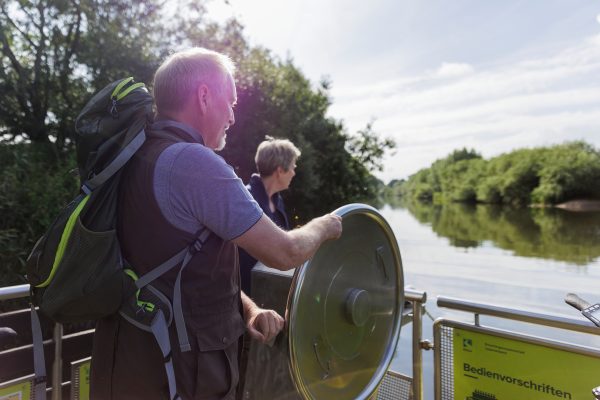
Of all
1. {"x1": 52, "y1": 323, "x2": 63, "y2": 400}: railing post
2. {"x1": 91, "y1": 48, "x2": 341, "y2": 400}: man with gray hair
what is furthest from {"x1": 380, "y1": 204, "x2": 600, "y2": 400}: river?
{"x1": 91, "y1": 48, "x2": 341, "y2": 400}: man with gray hair

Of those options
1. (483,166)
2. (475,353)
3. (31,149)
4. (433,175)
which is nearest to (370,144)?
(31,149)

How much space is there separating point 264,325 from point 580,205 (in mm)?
64966

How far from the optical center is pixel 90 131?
1366mm

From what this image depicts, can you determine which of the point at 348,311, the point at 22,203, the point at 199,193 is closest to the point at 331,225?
the point at 348,311

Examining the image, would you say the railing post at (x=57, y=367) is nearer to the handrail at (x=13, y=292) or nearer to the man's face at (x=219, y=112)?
the handrail at (x=13, y=292)

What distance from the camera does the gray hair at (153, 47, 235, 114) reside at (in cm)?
150

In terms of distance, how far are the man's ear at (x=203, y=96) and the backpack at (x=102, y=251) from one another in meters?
0.18

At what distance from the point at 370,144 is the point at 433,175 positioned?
93.9 meters

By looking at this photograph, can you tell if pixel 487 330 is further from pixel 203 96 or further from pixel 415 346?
pixel 203 96

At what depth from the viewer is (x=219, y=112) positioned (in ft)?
5.10

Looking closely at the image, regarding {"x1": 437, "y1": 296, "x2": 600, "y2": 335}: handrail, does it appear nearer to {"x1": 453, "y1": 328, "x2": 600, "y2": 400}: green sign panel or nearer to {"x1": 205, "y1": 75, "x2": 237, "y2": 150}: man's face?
{"x1": 453, "y1": 328, "x2": 600, "y2": 400}: green sign panel

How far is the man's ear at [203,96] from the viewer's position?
4.93ft

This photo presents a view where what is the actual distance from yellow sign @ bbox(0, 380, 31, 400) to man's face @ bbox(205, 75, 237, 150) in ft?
5.20

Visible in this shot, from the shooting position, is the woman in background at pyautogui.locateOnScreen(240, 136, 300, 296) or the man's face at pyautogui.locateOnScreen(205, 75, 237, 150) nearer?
the man's face at pyautogui.locateOnScreen(205, 75, 237, 150)
